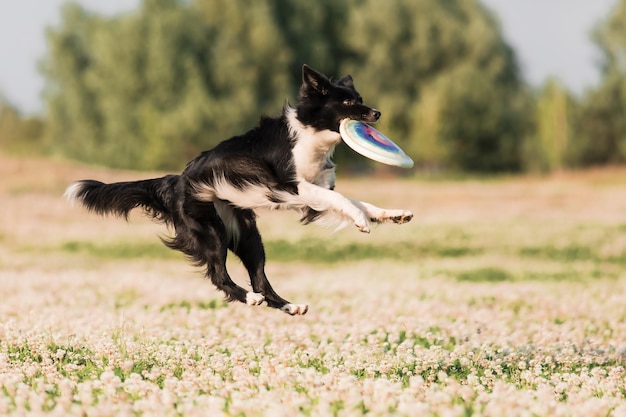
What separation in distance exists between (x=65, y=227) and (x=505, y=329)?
1959 cm

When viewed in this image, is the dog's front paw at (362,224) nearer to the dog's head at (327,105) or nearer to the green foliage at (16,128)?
the dog's head at (327,105)

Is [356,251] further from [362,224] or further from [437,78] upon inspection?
[437,78]

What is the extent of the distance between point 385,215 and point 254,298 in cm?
130

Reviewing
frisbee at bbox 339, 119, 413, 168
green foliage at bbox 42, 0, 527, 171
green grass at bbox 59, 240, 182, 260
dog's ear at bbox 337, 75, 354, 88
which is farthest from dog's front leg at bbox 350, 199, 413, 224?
green foliage at bbox 42, 0, 527, 171

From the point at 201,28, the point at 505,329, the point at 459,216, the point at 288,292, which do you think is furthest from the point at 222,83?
the point at 505,329

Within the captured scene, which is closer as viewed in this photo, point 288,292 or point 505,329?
point 505,329

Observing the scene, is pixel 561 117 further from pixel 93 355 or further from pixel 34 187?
pixel 93 355

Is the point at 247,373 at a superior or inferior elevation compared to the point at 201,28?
inferior

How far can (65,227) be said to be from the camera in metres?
26.5

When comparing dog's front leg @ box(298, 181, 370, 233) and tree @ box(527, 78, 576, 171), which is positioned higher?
tree @ box(527, 78, 576, 171)

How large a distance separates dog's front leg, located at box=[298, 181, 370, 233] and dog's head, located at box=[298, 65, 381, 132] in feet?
1.66

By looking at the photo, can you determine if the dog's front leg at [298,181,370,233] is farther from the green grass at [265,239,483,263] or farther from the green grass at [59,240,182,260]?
the green grass at [59,240,182,260]

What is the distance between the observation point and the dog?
6883mm

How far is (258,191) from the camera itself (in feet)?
23.0
